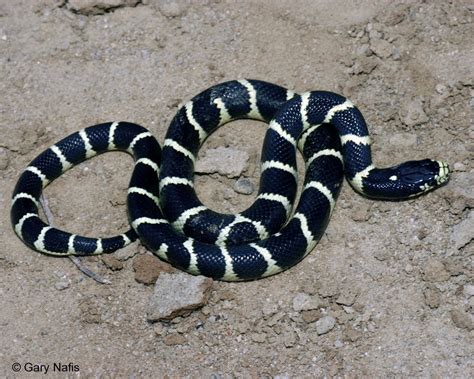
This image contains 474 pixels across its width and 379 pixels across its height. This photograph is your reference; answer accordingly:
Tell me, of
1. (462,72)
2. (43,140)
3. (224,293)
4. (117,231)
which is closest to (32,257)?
(117,231)

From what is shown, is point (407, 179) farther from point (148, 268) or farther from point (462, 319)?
point (148, 268)

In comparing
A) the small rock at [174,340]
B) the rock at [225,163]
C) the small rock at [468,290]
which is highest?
the rock at [225,163]

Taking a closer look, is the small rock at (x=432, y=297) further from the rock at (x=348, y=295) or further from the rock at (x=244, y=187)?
the rock at (x=244, y=187)

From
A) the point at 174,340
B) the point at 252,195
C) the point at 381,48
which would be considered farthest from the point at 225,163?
the point at 381,48

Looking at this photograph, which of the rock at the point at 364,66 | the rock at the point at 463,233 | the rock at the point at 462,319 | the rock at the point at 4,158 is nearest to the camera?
the rock at the point at 462,319

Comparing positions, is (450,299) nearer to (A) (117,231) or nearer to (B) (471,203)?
(B) (471,203)

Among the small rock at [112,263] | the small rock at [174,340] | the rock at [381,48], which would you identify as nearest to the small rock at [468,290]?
A: the small rock at [174,340]
